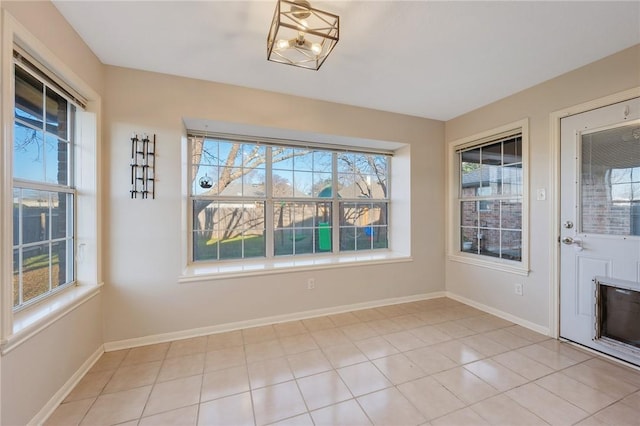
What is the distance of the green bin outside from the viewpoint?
3.48 meters

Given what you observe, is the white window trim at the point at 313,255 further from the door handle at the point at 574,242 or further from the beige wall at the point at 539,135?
the door handle at the point at 574,242

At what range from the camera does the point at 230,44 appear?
200cm

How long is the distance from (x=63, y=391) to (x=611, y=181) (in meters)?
4.36

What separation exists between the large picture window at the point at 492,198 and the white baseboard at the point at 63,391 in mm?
4088

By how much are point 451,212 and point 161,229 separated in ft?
11.4

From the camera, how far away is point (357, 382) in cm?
185

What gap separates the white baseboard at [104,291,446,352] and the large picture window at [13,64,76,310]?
75 cm

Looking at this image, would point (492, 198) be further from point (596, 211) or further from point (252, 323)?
point (252, 323)

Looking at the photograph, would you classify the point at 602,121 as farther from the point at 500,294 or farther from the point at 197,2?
the point at 197,2

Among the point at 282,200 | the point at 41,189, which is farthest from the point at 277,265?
the point at 41,189

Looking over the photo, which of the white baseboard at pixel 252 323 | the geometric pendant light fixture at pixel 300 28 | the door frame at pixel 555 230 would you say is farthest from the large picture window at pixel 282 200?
the door frame at pixel 555 230

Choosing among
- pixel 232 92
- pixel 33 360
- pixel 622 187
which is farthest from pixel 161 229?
pixel 622 187

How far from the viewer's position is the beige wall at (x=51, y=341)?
134 centimetres

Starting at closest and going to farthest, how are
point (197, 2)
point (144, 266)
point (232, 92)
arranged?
point (197, 2) < point (144, 266) < point (232, 92)
